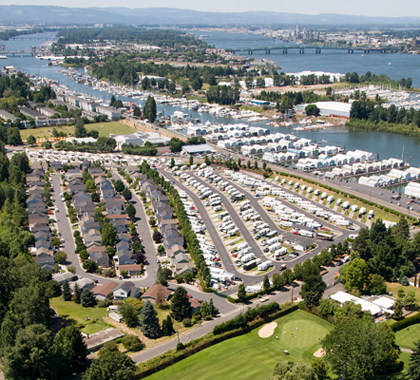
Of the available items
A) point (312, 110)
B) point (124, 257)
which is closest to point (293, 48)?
point (312, 110)

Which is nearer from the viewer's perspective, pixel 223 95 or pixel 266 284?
pixel 266 284

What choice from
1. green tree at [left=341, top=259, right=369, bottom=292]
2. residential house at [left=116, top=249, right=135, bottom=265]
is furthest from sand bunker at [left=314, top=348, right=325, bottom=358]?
residential house at [left=116, top=249, right=135, bottom=265]

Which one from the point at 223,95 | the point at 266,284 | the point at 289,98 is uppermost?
the point at 289,98

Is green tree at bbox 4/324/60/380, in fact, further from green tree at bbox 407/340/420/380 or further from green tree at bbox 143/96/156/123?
green tree at bbox 143/96/156/123

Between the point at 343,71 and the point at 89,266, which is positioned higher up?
the point at 343,71

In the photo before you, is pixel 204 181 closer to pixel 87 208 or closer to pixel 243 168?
pixel 243 168

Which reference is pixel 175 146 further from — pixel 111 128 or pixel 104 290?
pixel 104 290


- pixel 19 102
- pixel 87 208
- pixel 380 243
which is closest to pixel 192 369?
pixel 380 243
